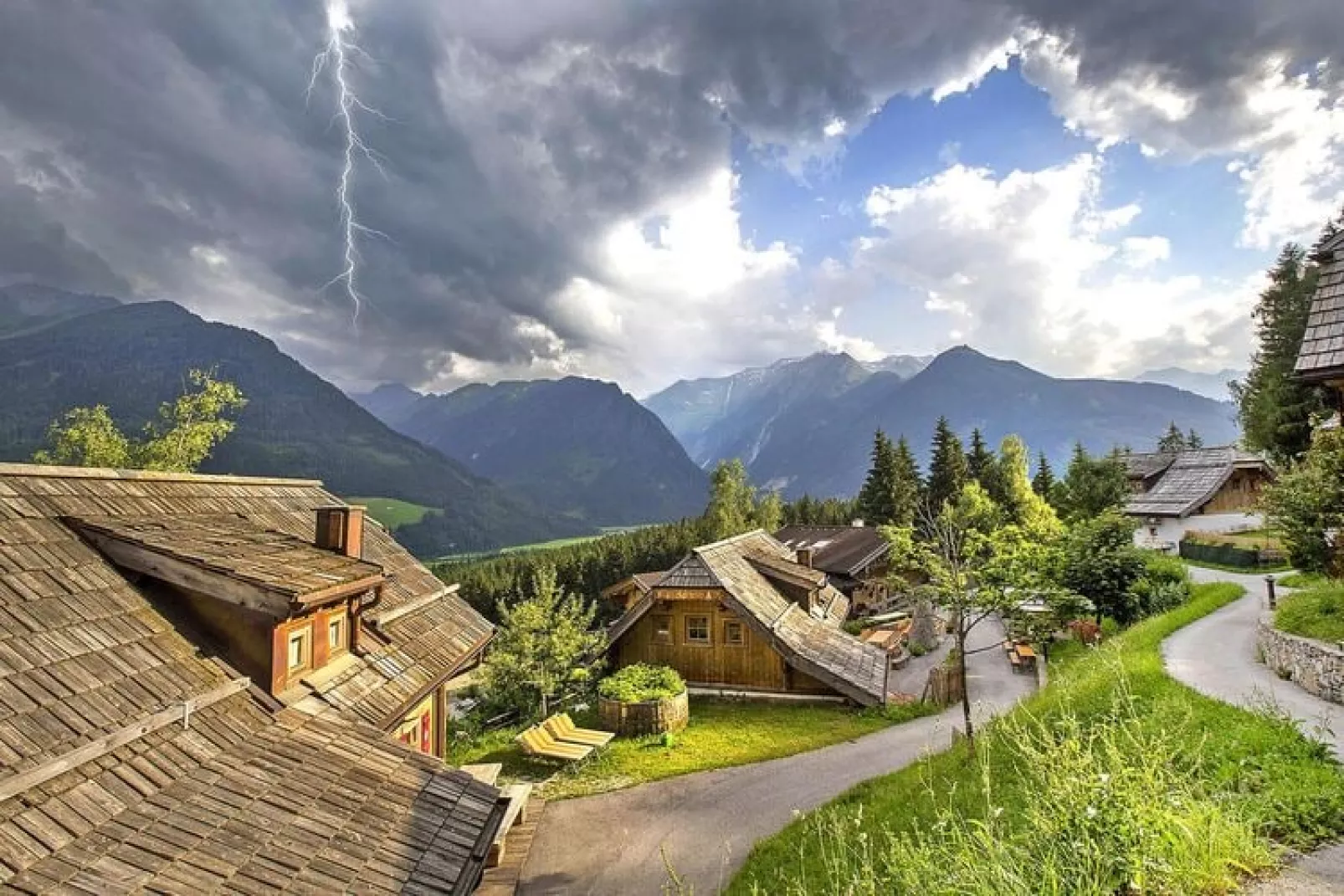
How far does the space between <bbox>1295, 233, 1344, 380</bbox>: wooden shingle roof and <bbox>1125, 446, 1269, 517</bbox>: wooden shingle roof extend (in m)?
33.4

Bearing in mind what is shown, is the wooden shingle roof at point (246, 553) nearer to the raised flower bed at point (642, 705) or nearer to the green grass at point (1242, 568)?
the raised flower bed at point (642, 705)

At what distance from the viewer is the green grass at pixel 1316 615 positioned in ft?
41.0

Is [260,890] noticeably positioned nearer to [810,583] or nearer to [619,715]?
[619,715]

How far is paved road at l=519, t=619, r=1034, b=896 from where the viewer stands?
1145cm

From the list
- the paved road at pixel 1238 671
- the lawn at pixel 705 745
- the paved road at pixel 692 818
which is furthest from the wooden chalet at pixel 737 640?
the paved road at pixel 1238 671

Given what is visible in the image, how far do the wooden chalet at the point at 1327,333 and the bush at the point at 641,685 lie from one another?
59.0ft

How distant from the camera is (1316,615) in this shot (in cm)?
1354

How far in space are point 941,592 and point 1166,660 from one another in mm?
5485

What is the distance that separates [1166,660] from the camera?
47.4 feet

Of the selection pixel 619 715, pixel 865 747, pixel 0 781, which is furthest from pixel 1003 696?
pixel 0 781

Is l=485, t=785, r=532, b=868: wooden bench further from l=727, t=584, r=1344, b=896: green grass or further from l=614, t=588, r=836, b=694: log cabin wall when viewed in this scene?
l=614, t=588, r=836, b=694: log cabin wall

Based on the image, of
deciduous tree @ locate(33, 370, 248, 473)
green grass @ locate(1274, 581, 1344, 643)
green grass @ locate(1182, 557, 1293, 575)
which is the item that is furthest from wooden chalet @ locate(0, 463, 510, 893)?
green grass @ locate(1182, 557, 1293, 575)

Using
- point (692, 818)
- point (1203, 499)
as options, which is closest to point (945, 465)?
point (1203, 499)

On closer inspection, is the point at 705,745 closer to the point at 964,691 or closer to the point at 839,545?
the point at 964,691
